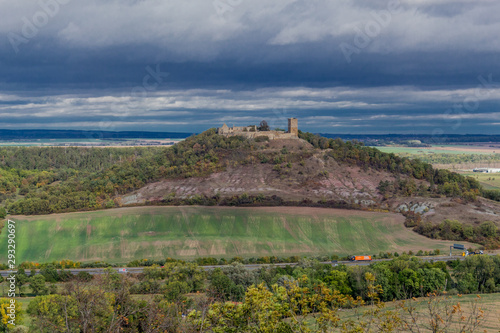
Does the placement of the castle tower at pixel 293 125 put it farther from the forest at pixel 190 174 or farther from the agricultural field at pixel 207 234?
the agricultural field at pixel 207 234

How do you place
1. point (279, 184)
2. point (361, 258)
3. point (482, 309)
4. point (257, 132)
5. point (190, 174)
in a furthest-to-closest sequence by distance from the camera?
1. point (257, 132)
2. point (190, 174)
3. point (279, 184)
4. point (361, 258)
5. point (482, 309)

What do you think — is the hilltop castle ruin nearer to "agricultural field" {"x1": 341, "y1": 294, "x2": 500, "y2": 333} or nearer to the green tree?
the green tree

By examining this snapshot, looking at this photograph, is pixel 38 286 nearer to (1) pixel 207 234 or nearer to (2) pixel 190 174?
(1) pixel 207 234

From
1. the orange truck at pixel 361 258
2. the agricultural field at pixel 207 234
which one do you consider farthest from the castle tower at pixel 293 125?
the orange truck at pixel 361 258

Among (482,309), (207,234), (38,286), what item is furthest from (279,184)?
(482,309)

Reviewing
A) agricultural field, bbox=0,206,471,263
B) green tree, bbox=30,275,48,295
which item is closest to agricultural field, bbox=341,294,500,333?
agricultural field, bbox=0,206,471,263

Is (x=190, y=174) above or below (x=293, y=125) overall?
below

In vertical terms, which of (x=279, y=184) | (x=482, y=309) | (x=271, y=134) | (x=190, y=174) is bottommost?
(x=482, y=309)
